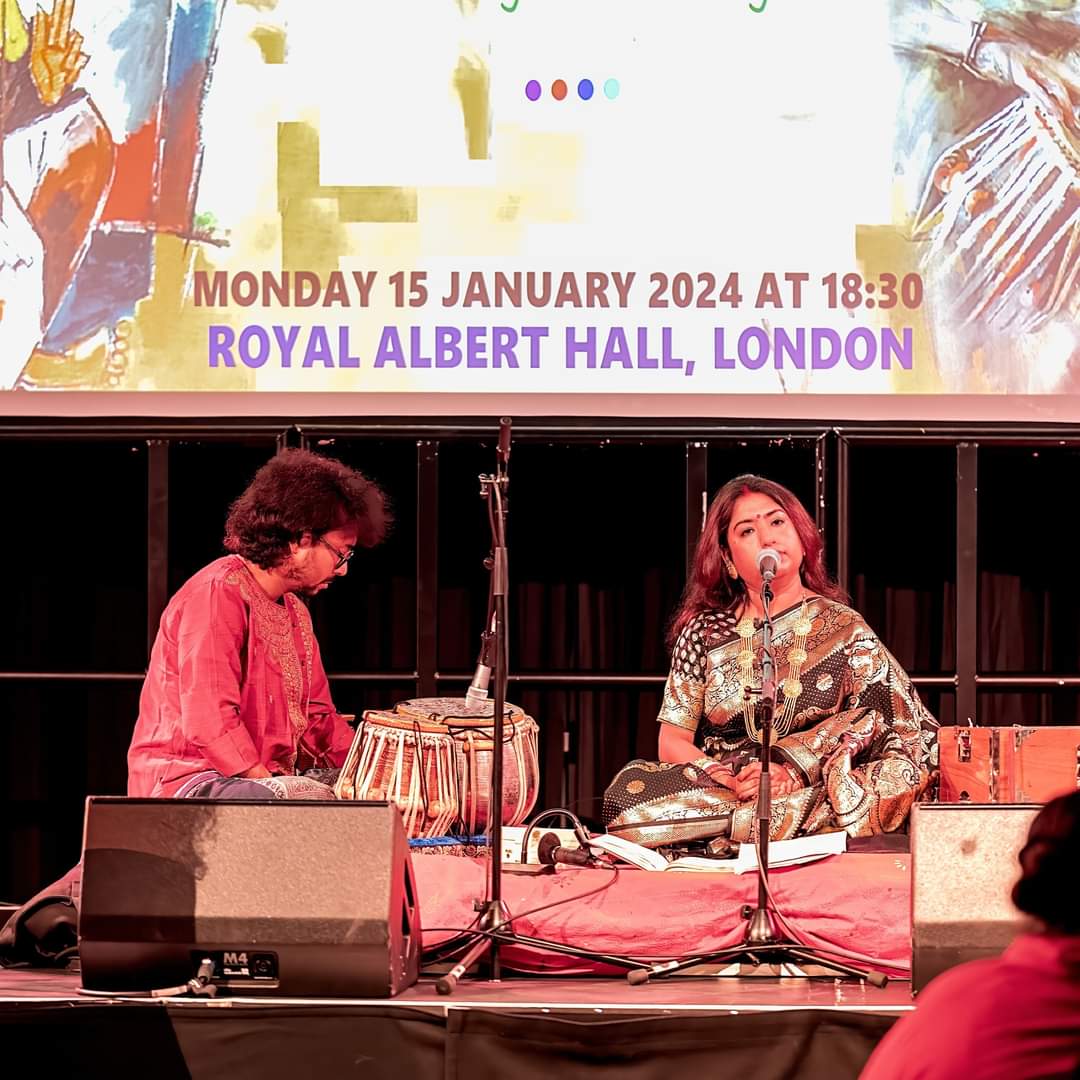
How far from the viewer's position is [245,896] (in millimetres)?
2982

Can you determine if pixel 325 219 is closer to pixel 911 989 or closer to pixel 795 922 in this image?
pixel 795 922

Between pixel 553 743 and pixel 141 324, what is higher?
pixel 141 324

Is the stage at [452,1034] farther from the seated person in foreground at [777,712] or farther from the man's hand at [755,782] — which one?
the man's hand at [755,782]

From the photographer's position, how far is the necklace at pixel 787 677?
Result: 14.3 feet

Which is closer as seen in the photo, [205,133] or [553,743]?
[205,133]

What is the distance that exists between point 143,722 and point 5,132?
218 cm

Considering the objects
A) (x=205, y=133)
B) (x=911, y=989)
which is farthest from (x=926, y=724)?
(x=205, y=133)

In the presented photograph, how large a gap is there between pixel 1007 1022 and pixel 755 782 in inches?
98.8

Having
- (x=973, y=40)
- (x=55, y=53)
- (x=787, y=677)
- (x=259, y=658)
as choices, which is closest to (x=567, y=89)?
(x=973, y=40)

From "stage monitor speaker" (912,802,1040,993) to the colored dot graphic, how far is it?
2.88m

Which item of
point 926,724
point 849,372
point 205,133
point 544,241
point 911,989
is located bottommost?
point 911,989

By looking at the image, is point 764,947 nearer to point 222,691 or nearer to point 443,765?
point 443,765

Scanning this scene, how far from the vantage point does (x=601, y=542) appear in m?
5.59

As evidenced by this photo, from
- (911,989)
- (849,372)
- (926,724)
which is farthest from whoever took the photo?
(849,372)
